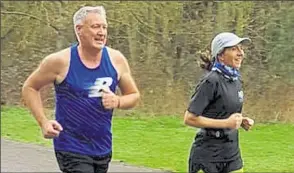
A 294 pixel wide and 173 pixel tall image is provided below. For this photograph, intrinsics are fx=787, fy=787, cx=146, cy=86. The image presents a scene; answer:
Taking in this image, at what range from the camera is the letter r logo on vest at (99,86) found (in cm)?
434

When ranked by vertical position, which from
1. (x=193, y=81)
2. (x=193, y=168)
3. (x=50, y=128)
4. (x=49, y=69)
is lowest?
(x=193, y=81)

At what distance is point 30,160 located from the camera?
8.53m

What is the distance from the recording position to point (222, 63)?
502 cm

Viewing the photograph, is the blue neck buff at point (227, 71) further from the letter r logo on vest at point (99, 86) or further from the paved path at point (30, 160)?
the paved path at point (30, 160)

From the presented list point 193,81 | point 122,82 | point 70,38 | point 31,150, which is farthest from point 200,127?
point 70,38

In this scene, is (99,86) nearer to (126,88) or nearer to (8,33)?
(126,88)

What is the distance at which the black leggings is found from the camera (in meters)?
4.43

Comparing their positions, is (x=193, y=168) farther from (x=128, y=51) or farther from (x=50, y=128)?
(x=128, y=51)

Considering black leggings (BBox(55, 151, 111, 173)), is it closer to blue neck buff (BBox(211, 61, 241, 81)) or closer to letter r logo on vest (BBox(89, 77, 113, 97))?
letter r logo on vest (BBox(89, 77, 113, 97))

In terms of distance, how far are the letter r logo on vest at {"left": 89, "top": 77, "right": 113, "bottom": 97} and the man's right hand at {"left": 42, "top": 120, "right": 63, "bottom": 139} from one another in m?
0.26

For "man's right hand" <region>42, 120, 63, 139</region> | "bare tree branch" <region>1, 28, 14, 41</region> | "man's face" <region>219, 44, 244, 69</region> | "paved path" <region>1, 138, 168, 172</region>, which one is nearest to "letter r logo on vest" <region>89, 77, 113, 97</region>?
"man's right hand" <region>42, 120, 63, 139</region>

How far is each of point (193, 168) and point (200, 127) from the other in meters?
0.33

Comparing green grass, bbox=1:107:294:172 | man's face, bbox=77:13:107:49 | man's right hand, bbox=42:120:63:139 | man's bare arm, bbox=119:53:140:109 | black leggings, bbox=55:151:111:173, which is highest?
man's face, bbox=77:13:107:49

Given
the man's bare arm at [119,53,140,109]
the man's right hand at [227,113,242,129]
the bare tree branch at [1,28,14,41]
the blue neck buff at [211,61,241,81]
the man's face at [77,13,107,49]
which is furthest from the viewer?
the bare tree branch at [1,28,14,41]
